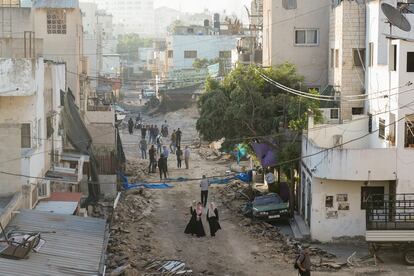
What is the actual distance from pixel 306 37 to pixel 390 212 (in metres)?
16.1

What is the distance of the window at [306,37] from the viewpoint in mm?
38625

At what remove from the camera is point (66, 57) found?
4028 centimetres

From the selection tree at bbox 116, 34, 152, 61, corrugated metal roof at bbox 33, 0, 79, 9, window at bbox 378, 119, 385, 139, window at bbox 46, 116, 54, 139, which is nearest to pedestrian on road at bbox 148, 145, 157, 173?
corrugated metal roof at bbox 33, 0, 79, 9

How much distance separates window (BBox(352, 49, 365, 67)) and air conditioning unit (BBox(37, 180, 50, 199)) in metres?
13.6

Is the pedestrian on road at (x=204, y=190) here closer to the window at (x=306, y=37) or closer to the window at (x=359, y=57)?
the window at (x=359, y=57)

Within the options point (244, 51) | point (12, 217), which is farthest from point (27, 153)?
point (244, 51)

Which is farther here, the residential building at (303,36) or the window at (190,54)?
the window at (190,54)

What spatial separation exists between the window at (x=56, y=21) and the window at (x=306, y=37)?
11506 mm

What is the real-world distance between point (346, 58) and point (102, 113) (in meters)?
11.4

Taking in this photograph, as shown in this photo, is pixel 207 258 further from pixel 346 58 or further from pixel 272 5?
pixel 272 5

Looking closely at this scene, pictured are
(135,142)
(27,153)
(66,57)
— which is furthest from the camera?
(135,142)

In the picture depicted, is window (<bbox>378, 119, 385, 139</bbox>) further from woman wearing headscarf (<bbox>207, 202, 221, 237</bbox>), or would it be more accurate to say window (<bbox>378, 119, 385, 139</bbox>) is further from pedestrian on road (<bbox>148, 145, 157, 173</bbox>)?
pedestrian on road (<bbox>148, 145, 157, 173</bbox>)

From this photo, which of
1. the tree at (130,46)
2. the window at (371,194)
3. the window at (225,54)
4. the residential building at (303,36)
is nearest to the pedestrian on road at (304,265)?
the window at (371,194)

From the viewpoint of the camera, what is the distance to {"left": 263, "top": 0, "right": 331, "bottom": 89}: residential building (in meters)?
38.3
